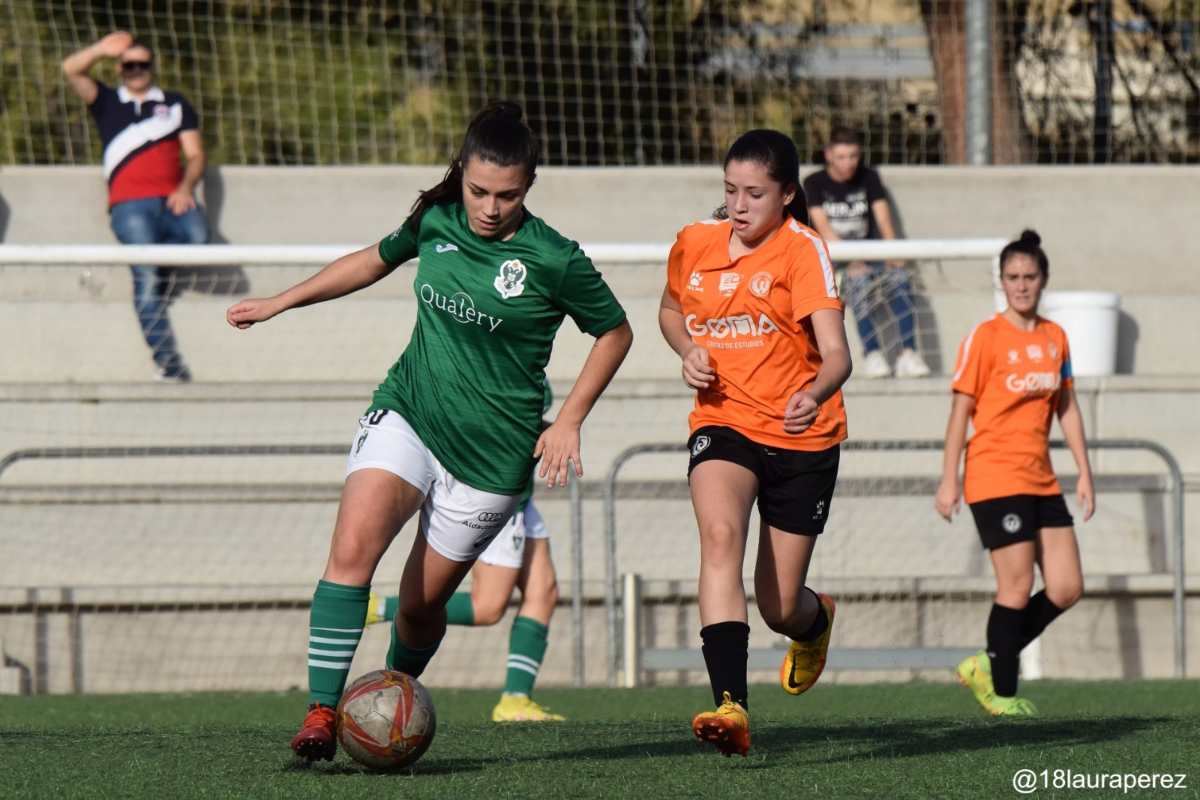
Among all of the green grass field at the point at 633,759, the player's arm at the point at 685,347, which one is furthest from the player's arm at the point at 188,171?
the player's arm at the point at 685,347

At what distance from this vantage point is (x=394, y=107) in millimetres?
13688

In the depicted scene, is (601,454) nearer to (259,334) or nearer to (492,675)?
(492,675)

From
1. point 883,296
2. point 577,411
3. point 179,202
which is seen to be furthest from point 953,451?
point 179,202

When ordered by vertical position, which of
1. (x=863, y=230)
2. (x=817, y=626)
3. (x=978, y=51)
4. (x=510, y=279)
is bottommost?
(x=817, y=626)

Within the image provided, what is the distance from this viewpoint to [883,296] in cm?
1155

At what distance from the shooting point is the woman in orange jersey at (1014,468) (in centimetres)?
769

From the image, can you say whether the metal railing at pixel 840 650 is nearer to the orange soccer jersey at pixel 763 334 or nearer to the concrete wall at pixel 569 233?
the concrete wall at pixel 569 233

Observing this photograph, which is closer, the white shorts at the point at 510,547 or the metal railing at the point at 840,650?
the white shorts at the point at 510,547

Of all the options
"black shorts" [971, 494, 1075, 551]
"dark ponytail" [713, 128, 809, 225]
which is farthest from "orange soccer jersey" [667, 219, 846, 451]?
"black shorts" [971, 494, 1075, 551]

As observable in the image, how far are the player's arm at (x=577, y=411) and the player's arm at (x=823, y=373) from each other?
51cm

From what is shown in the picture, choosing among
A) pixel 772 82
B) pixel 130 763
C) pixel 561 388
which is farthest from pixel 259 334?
pixel 130 763

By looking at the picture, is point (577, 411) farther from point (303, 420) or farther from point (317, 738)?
point (303, 420)

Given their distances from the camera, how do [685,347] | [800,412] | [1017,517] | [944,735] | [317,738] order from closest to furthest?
[317,738] < [800,412] < [685,347] < [944,735] < [1017,517]

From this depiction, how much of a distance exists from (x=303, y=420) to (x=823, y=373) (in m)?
6.43
